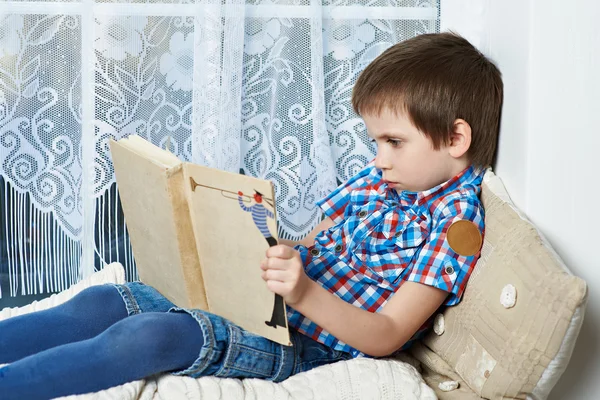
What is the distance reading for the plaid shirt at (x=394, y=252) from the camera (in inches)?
39.8

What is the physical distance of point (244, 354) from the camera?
3.26ft

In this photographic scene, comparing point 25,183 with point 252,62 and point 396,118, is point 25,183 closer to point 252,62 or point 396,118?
point 252,62

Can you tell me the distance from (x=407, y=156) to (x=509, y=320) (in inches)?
11.3

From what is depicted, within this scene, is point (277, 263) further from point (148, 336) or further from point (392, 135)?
point (392, 135)

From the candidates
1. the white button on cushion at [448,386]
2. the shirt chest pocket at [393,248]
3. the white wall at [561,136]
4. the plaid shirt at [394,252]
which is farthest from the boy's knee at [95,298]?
the white wall at [561,136]

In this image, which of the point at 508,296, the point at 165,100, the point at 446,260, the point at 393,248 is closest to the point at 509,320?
the point at 508,296

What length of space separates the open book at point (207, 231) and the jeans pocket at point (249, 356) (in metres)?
0.02

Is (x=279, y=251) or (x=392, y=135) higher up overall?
(x=392, y=135)

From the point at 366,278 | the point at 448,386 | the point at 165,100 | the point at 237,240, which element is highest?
the point at 165,100

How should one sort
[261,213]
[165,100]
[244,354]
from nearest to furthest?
1. [261,213]
2. [244,354]
3. [165,100]

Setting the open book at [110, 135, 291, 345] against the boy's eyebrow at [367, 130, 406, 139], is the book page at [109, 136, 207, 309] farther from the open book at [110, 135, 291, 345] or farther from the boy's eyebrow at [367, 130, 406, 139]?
the boy's eyebrow at [367, 130, 406, 139]

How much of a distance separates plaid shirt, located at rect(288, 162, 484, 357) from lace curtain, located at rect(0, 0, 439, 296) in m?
0.42

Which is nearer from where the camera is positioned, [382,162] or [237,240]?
[237,240]

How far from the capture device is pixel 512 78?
1081 mm
